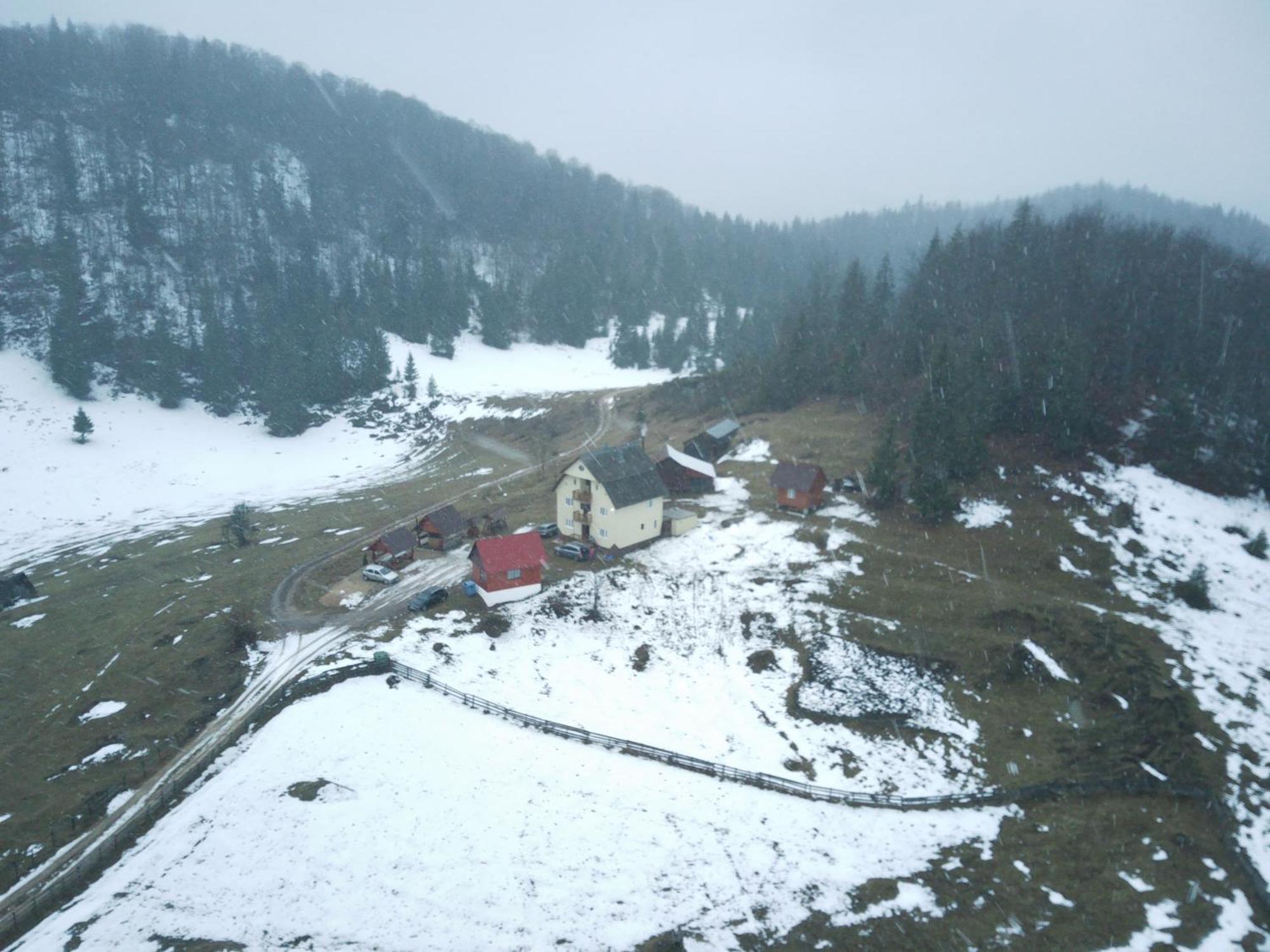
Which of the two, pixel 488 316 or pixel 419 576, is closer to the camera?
pixel 419 576

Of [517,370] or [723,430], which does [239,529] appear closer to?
[723,430]

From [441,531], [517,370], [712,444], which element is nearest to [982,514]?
[712,444]

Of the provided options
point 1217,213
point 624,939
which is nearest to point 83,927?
point 624,939

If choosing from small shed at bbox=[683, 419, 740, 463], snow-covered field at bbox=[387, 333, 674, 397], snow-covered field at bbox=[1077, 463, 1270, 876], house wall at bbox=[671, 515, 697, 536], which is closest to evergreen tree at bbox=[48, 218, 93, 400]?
snow-covered field at bbox=[387, 333, 674, 397]

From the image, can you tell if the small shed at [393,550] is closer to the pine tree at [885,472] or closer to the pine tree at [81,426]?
the pine tree at [885,472]

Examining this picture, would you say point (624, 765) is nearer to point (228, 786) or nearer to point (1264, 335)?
point (228, 786)
